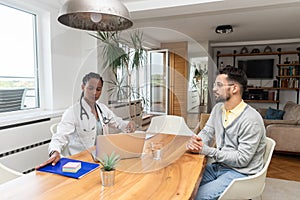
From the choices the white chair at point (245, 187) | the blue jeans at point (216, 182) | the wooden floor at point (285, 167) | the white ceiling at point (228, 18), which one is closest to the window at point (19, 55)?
the white ceiling at point (228, 18)

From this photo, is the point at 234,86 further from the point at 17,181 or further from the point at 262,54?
the point at 262,54

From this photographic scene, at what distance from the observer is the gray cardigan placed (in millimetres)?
1416

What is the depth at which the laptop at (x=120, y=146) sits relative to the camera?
1466mm

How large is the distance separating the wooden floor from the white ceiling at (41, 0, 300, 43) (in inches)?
80.2

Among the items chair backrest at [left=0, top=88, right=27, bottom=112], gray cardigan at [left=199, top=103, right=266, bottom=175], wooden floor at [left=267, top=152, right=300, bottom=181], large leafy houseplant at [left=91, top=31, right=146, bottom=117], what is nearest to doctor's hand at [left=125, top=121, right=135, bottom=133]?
large leafy houseplant at [left=91, top=31, right=146, bottom=117]

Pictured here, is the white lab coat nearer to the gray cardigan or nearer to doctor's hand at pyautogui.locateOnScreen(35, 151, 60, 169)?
doctor's hand at pyautogui.locateOnScreen(35, 151, 60, 169)

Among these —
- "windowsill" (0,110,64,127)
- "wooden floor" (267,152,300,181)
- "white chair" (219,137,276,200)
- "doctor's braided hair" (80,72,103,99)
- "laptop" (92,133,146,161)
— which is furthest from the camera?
"wooden floor" (267,152,300,181)

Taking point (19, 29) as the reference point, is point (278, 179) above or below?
below

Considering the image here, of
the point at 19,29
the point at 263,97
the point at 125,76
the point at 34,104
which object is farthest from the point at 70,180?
the point at 263,97

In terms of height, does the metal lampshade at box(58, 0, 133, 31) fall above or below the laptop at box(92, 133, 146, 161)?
above

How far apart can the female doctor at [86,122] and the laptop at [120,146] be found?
19 centimetres

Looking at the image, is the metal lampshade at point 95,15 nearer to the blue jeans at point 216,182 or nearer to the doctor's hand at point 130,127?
the doctor's hand at point 130,127

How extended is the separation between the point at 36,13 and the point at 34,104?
105 centimetres

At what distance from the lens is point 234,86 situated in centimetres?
162
